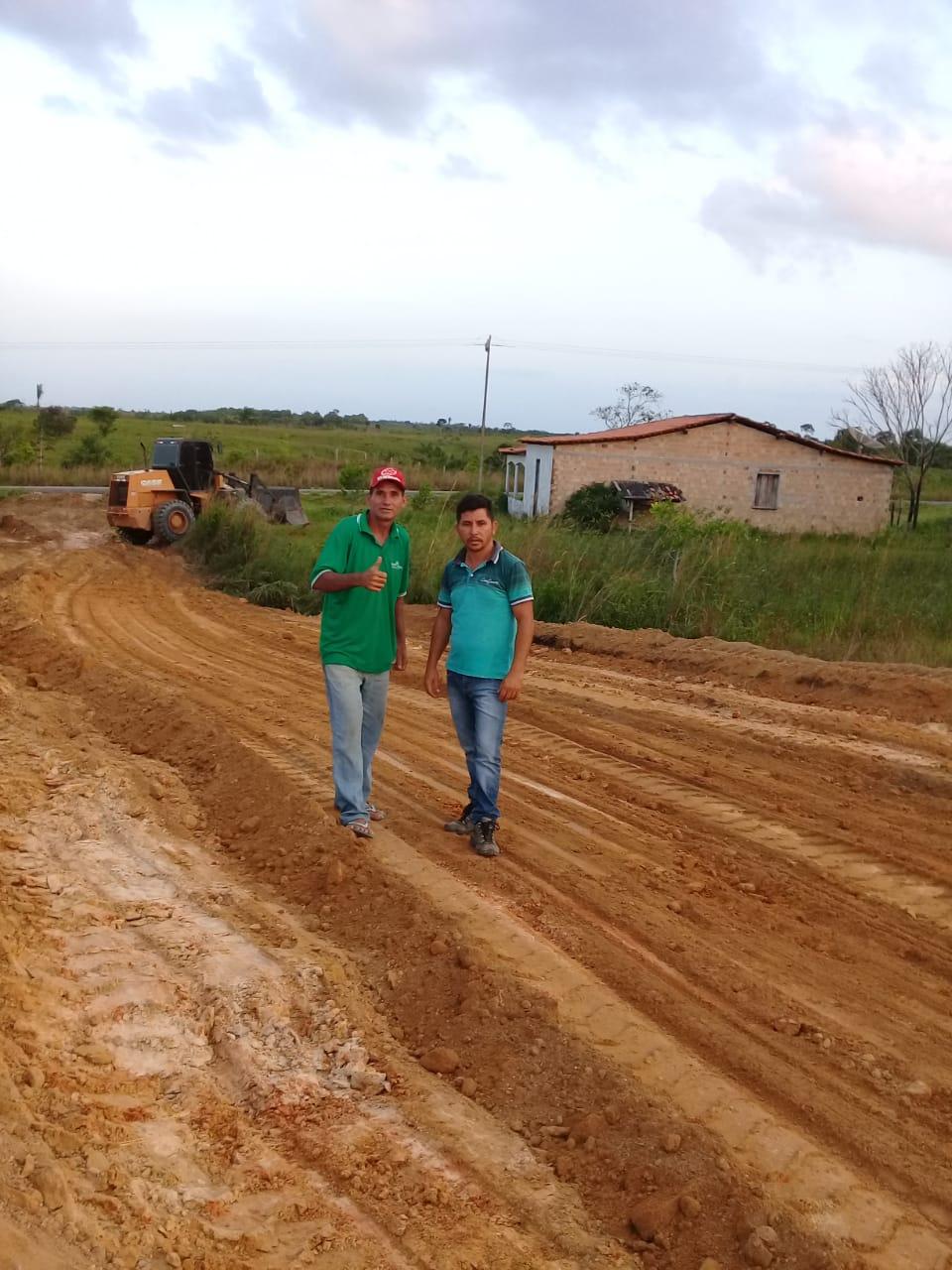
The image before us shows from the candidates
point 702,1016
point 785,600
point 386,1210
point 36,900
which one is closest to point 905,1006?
point 702,1016

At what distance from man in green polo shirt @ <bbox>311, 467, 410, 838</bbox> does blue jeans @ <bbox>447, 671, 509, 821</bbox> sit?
0.44m

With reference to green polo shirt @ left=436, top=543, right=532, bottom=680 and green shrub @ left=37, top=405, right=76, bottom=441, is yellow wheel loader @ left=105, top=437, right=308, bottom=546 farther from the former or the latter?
green shrub @ left=37, top=405, right=76, bottom=441

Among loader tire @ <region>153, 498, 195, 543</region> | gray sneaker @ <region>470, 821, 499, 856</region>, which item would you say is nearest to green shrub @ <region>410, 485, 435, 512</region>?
loader tire @ <region>153, 498, 195, 543</region>

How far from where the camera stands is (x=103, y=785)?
6.92 meters

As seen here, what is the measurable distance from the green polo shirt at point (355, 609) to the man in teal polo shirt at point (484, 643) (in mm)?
352

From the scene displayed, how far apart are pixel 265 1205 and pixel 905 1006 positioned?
263 cm

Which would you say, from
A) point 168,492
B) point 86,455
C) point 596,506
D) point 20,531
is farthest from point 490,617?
point 86,455

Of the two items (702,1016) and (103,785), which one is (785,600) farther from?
(702,1016)

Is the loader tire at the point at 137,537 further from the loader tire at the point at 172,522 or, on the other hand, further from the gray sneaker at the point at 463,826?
the gray sneaker at the point at 463,826

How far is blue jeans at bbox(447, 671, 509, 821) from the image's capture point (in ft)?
19.0

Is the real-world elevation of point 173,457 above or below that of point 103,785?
above

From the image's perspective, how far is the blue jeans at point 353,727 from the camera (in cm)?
590

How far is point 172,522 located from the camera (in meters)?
21.7

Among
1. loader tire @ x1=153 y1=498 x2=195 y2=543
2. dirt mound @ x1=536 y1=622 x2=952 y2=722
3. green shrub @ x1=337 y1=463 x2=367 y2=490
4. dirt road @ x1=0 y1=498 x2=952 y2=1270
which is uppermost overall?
green shrub @ x1=337 y1=463 x2=367 y2=490
